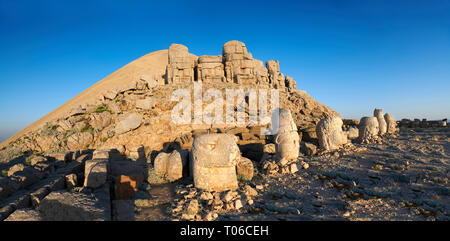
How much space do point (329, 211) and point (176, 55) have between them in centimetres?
2250

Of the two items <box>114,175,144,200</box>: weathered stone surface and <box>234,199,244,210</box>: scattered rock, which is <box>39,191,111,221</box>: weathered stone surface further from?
<box>234,199,244,210</box>: scattered rock

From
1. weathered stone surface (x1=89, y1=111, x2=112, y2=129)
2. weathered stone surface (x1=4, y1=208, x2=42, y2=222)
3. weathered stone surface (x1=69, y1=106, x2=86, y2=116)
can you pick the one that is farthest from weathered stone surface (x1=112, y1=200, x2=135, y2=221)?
weathered stone surface (x1=69, y1=106, x2=86, y2=116)

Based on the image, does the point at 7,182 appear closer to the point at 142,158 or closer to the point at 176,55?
the point at 142,158

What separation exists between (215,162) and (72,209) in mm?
3446

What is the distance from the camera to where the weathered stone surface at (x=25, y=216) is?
4062mm

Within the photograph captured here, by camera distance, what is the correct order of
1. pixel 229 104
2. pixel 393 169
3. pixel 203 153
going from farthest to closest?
1. pixel 229 104
2. pixel 393 169
3. pixel 203 153

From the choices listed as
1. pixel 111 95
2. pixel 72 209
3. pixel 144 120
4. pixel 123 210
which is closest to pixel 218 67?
pixel 111 95

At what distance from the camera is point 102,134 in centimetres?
1347

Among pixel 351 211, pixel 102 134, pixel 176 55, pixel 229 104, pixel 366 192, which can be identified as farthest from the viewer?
pixel 176 55

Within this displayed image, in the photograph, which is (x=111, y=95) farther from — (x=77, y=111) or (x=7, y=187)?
(x=7, y=187)

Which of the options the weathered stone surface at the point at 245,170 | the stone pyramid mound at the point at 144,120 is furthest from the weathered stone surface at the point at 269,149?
the weathered stone surface at the point at 245,170

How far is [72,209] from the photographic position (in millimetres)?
4367
